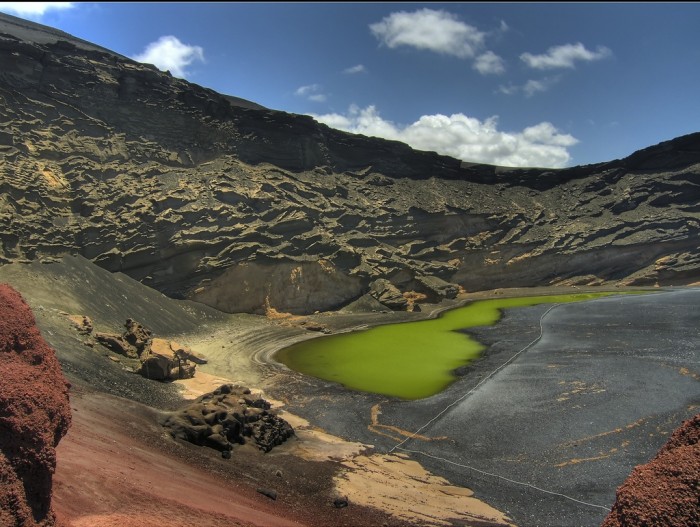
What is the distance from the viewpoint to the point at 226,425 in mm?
14539

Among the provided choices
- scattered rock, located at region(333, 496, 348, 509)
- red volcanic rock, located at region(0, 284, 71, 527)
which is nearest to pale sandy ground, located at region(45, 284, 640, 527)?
scattered rock, located at region(333, 496, 348, 509)

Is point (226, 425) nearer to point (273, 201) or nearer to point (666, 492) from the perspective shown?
point (666, 492)

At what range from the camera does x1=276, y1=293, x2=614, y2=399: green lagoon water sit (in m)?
23.0

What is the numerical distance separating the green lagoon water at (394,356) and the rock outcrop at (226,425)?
6.90 metres

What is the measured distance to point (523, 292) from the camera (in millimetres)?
57000

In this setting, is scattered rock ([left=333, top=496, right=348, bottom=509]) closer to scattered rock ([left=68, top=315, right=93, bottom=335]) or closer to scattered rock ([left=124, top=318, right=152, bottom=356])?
scattered rock ([left=124, top=318, right=152, bottom=356])

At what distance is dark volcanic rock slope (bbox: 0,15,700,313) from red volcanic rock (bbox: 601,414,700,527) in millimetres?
29532

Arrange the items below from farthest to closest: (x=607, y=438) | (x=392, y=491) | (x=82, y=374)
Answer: (x=82, y=374) → (x=607, y=438) → (x=392, y=491)

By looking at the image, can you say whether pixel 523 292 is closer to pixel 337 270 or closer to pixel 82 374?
pixel 337 270

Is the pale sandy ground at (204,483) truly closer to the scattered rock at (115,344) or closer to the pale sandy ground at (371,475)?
the pale sandy ground at (371,475)

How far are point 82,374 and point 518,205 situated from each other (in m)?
56.8

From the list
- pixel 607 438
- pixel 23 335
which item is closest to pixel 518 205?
pixel 607 438

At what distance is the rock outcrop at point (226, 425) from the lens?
45.4 feet

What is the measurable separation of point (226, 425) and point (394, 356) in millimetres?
15174
